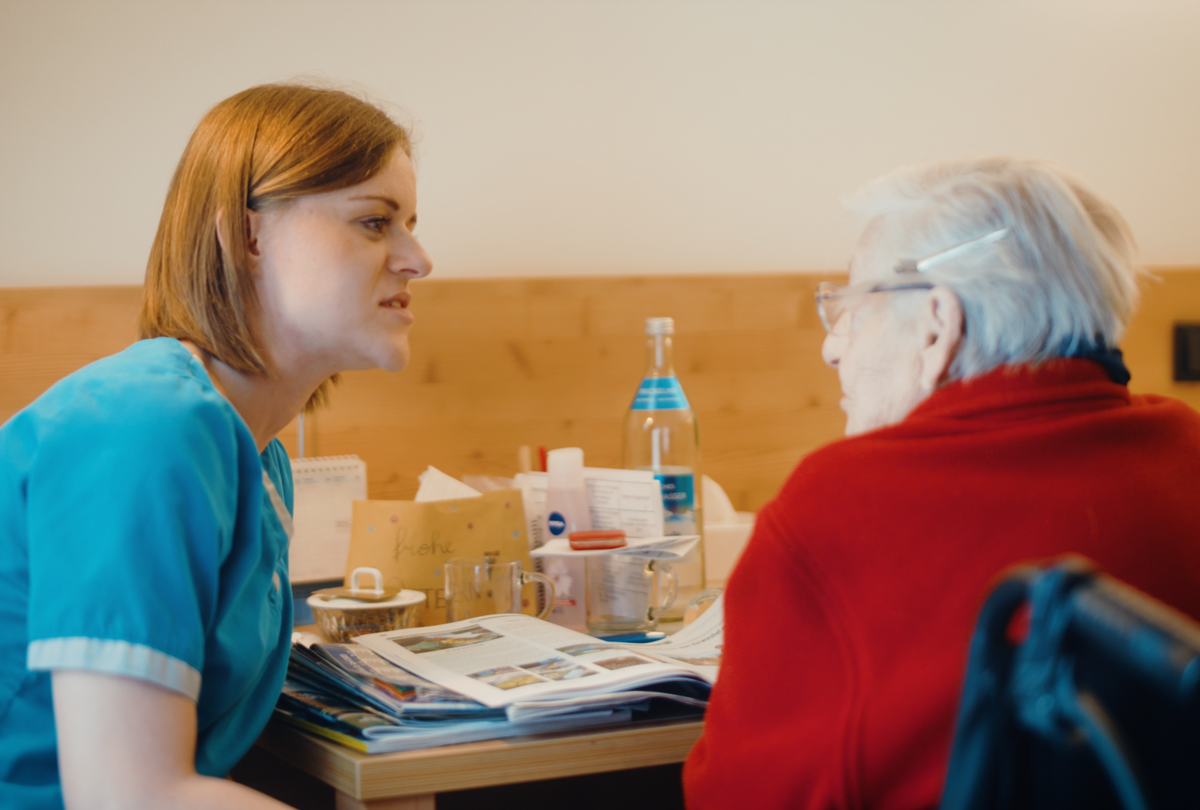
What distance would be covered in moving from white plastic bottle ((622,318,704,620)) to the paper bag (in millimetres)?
231

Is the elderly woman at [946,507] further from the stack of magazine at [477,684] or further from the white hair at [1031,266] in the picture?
the stack of magazine at [477,684]

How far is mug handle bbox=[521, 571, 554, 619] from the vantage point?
1.26 meters

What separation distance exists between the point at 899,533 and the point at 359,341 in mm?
638

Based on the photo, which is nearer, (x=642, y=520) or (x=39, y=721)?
(x=39, y=721)

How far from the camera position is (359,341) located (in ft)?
3.52

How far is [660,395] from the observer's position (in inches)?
56.4

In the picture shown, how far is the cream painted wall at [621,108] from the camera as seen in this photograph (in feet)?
5.24

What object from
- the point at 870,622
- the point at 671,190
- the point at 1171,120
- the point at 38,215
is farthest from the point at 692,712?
the point at 1171,120

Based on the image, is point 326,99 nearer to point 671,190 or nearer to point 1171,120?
point 671,190

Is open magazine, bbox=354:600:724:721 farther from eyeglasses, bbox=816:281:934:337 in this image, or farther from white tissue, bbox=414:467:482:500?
eyeglasses, bbox=816:281:934:337

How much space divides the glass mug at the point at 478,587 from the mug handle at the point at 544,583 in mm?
22

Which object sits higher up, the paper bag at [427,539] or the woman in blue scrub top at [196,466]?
the woman in blue scrub top at [196,466]

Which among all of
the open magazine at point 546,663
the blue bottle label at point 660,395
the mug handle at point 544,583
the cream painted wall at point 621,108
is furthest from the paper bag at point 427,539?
the cream painted wall at point 621,108

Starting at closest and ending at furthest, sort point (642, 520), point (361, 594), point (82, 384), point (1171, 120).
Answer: point (82, 384)
point (361, 594)
point (642, 520)
point (1171, 120)
